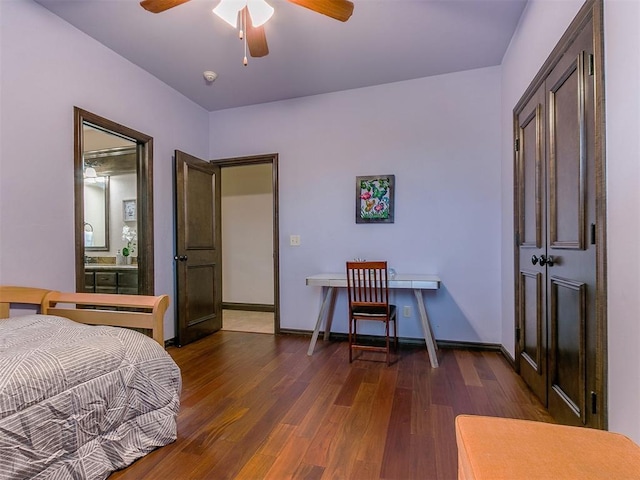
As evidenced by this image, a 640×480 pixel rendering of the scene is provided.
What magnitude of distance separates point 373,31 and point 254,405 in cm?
285

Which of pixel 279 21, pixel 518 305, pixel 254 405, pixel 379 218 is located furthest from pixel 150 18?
pixel 518 305

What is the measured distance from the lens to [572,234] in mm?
1517

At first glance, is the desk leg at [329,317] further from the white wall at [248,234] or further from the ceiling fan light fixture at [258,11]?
the ceiling fan light fixture at [258,11]

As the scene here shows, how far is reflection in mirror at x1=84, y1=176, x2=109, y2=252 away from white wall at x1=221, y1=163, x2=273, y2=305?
63.1 inches

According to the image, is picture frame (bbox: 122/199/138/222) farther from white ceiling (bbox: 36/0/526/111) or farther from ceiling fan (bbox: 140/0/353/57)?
ceiling fan (bbox: 140/0/353/57)

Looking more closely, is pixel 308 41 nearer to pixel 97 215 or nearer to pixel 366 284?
pixel 366 284

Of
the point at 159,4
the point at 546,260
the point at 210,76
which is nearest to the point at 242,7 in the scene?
A: the point at 159,4

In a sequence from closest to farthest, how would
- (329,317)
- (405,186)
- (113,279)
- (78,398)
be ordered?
(78,398)
(405,186)
(329,317)
(113,279)

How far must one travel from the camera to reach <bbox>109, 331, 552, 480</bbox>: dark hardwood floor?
142 centimetres

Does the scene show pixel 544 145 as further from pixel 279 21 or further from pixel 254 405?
pixel 254 405

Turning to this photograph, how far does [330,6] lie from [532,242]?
196 centimetres

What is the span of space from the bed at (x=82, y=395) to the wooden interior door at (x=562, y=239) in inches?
77.7

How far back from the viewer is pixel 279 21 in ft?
7.48

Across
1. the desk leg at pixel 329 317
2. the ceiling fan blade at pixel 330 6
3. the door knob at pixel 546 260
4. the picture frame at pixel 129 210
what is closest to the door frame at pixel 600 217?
the door knob at pixel 546 260
